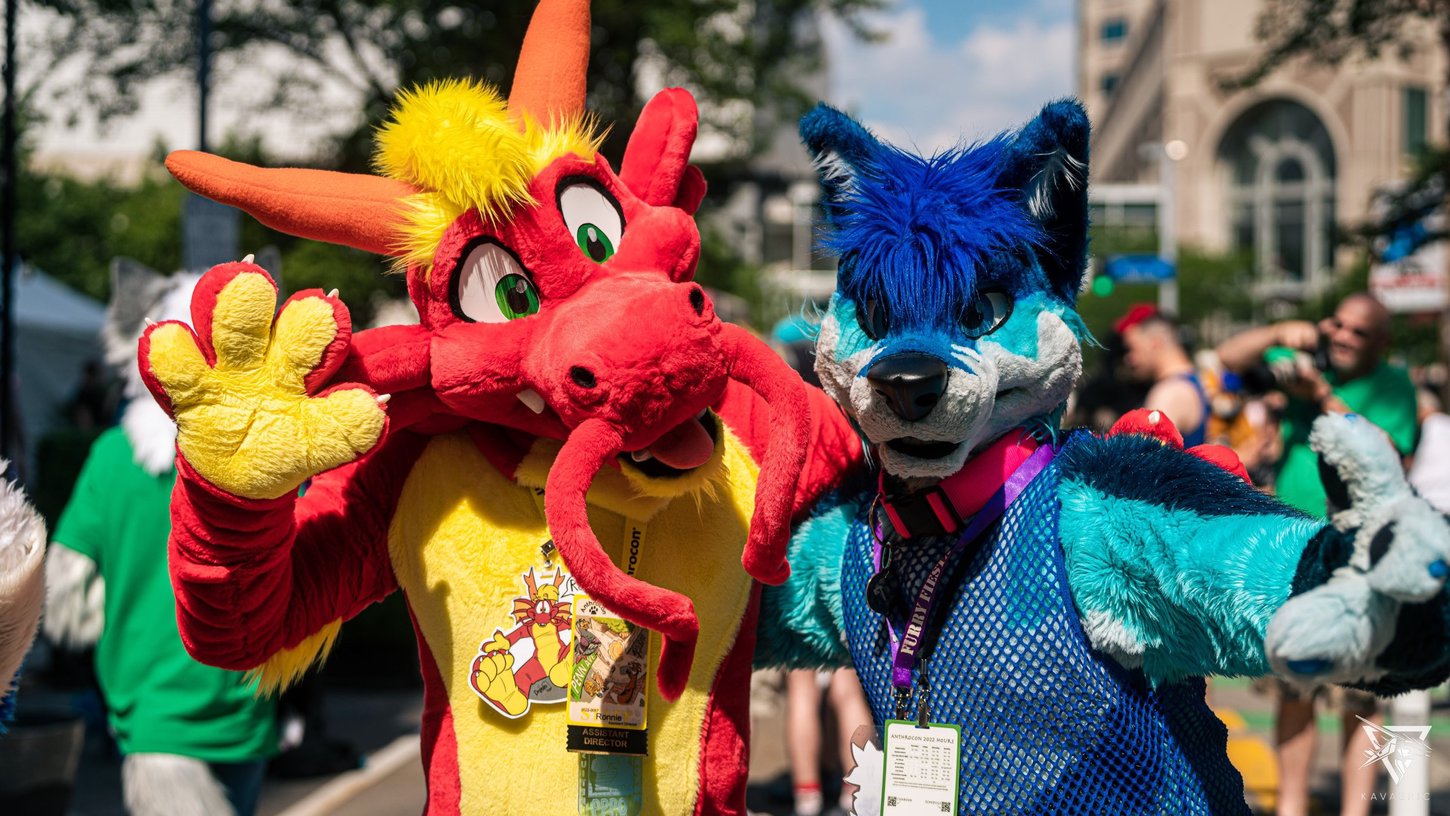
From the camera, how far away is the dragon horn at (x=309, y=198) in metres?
2.37

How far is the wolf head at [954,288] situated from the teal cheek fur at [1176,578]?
0.79 feet

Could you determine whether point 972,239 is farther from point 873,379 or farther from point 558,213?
point 558,213

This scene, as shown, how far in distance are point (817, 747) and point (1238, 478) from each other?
3575 mm

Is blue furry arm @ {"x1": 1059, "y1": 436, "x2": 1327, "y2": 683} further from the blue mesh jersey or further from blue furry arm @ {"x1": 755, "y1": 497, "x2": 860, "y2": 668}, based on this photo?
blue furry arm @ {"x1": 755, "y1": 497, "x2": 860, "y2": 668}

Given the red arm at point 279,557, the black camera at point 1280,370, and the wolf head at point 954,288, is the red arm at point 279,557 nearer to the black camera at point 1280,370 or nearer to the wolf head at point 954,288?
the wolf head at point 954,288

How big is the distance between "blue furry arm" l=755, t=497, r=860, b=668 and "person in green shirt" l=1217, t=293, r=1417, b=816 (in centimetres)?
296

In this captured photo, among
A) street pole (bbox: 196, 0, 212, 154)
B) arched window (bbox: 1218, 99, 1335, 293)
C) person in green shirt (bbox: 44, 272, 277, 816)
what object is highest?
arched window (bbox: 1218, 99, 1335, 293)

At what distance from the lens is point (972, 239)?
87.0 inches

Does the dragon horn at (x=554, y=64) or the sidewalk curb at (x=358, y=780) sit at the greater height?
the dragon horn at (x=554, y=64)

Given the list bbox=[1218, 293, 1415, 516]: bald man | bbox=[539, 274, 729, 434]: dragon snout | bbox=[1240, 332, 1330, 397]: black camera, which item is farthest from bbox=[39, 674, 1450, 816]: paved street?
bbox=[539, 274, 729, 434]: dragon snout

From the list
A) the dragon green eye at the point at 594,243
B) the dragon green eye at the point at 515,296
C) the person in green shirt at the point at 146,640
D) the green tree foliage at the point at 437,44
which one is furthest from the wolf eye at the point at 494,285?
the green tree foliage at the point at 437,44

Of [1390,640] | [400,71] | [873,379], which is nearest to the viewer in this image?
[1390,640]

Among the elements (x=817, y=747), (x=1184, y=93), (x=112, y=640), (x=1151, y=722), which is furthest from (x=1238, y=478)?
(x=1184, y=93)

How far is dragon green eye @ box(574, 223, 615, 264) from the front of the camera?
234 centimetres
